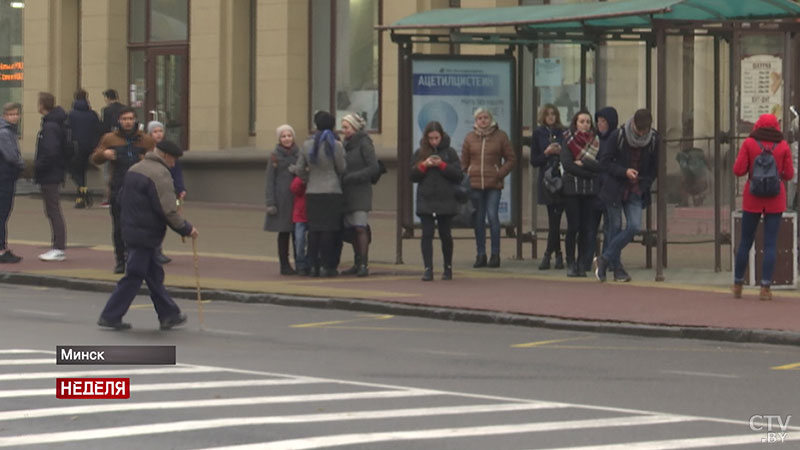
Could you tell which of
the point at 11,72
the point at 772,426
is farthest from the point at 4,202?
the point at 11,72

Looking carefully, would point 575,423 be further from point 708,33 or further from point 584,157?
point 708,33

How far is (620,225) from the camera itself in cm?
1716

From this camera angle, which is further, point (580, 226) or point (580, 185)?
point (580, 226)

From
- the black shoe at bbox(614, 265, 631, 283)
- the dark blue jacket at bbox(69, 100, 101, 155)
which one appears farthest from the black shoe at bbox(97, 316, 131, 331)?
the dark blue jacket at bbox(69, 100, 101, 155)

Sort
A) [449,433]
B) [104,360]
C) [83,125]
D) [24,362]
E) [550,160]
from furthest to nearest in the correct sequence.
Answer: [83,125] < [550,160] < [104,360] < [24,362] < [449,433]

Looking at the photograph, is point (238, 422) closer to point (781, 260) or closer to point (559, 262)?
point (781, 260)

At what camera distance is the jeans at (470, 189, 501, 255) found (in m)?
18.9

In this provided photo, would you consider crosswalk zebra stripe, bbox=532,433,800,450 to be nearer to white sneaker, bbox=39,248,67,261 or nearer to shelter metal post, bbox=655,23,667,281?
shelter metal post, bbox=655,23,667,281

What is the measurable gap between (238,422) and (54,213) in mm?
11170

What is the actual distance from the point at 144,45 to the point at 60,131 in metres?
13.7

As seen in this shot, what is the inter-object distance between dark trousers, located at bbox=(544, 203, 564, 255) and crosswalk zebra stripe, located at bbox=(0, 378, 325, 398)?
8.07 m

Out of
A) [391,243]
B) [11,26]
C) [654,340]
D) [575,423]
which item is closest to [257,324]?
[654,340]

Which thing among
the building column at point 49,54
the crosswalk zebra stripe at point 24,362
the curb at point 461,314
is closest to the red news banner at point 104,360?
the crosswalk zebra stripe at point 24,362

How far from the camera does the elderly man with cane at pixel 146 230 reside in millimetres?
13531
